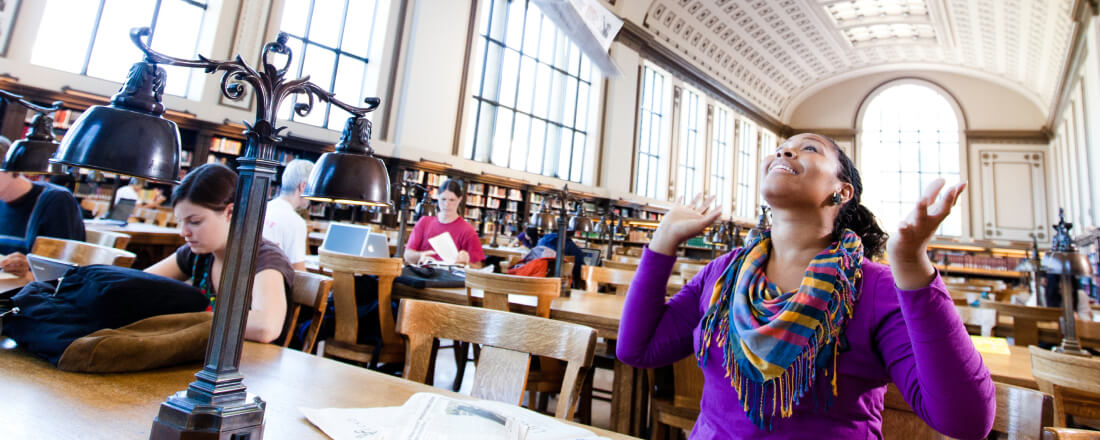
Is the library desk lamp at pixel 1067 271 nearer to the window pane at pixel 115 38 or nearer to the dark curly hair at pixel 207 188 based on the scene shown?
the dark curly hair at pixel 207 188

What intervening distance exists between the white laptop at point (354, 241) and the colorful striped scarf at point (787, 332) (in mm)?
2804

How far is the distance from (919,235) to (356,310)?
2.28 meters

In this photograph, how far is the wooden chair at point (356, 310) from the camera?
→ 235 cm

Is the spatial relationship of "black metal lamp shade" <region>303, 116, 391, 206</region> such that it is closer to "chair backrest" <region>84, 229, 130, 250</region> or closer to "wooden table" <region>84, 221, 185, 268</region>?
"chair backrest" <region>84, 229, 130, 250</region>

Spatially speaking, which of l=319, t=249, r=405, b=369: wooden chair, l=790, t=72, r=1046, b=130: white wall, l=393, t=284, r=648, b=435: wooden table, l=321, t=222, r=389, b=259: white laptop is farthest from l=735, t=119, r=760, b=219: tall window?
l=319, t=249, r=405, b=369: wooden chair

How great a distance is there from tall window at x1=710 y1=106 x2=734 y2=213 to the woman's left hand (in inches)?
650

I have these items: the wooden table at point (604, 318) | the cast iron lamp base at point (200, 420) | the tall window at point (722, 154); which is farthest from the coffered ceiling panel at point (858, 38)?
the cast iron lamp base at point (200, 420)

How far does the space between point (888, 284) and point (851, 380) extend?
189 millimetres

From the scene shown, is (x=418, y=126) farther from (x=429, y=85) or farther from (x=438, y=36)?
(x=438, y=36)

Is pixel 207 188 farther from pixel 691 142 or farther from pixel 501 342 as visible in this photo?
pixel 691 142

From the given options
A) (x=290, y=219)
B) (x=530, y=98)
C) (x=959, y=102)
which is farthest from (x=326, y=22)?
(x=959, y=102)

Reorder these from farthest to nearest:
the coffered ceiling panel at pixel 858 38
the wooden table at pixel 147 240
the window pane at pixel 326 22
A: the coffered ceiling panel at pixel 858 38 → the window pane at pixel 326 22 → the wooden table at pixel 147 240

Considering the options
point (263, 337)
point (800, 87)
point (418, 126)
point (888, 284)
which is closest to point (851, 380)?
point (888, 284)

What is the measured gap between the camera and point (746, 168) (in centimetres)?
1855
